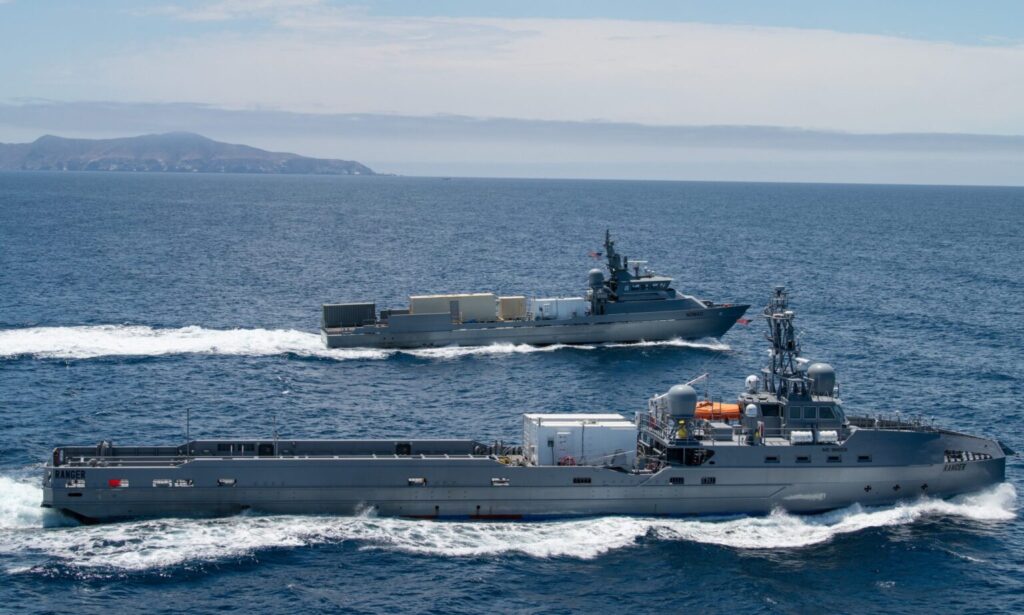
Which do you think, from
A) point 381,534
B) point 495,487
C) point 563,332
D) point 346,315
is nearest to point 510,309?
point 563,332

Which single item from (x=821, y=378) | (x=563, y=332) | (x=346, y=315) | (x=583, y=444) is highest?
(x=346, y=315)

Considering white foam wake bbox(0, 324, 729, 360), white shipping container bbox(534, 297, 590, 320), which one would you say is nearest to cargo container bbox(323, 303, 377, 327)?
white foam wake bbox(0, 324, 729, 360)

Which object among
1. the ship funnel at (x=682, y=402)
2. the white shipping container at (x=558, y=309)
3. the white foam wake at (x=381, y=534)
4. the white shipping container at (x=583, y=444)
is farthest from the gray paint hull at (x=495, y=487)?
the white shipping container at (x=558, y=309)

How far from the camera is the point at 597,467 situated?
46531 millimetres

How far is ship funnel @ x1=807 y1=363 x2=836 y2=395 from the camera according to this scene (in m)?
48.4

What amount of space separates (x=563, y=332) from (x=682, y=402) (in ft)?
131

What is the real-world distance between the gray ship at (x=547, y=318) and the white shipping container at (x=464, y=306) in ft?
0.27

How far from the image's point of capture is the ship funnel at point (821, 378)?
4841 cm

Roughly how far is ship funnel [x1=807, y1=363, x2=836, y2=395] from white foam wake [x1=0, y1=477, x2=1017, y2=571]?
552cm

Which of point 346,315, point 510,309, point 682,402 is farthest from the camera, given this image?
point 510,309

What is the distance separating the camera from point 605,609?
38.4 metres

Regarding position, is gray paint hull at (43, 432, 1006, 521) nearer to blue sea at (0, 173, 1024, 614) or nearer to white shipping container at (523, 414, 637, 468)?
blue sea at (0, 173, 1024, 614)

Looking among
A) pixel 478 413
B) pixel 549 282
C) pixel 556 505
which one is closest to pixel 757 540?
pixel 556 505

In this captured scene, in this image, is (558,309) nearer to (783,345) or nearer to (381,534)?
(783,345)
